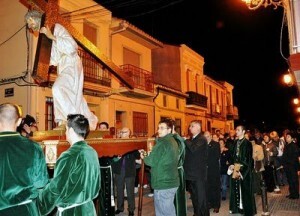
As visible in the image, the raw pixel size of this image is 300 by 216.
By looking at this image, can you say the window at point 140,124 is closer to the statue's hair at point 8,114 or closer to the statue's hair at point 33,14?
the statue's hair at point 33,14

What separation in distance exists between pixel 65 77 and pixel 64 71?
12cm

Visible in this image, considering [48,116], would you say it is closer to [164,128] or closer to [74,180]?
[164,128]

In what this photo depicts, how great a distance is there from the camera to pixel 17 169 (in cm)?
300

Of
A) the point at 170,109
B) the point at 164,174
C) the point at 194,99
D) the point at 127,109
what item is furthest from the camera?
the point at 194,99

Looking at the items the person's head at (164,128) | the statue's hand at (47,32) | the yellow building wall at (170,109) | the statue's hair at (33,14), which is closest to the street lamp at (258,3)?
the person's head at (164,128)

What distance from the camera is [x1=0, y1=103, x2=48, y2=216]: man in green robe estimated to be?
2.96 m

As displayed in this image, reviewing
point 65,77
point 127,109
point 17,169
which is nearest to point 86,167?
point 17,169

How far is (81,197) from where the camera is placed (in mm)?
3262

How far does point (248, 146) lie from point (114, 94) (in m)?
10.4

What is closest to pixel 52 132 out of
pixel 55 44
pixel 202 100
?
pixel 55 44

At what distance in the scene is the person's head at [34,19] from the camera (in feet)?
14.8

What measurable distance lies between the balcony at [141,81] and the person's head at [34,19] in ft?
43.4

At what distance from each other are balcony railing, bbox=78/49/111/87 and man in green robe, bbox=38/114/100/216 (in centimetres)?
1170

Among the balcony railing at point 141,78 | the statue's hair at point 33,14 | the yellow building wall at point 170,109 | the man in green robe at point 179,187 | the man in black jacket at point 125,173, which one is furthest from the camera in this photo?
the yellow building wall at point 170,109
